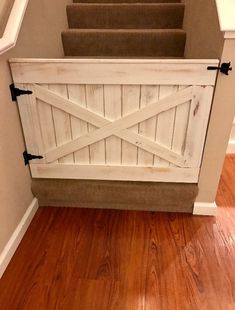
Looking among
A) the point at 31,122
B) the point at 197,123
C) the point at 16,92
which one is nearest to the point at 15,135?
the point at 31,122

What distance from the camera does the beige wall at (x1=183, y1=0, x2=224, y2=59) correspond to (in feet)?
A: 4.15

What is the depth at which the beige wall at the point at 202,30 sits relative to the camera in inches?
49.8

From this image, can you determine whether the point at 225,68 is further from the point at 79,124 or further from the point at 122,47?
the point at 122,47

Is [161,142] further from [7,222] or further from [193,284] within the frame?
[7,222]

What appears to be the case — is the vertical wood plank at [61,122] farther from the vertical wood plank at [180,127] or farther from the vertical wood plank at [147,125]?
the vertical wood plank at [180,127]

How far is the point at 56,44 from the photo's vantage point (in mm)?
1981

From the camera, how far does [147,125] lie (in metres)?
1.41

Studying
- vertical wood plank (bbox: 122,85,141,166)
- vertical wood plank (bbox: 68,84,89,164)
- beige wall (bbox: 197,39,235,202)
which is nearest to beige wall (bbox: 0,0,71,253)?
vertical wood plank (bbox: 68,84,89,164)

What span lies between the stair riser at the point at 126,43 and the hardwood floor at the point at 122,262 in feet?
4.17

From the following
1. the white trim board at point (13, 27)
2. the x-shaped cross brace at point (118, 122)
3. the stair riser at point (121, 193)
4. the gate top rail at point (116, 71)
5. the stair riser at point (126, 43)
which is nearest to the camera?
the white trim board at point (13, 27)

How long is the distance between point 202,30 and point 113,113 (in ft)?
2.43

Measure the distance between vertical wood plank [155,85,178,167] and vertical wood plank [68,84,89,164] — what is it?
398 millimetres

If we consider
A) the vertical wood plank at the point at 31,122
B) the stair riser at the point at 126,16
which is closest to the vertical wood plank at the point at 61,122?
the vertical wood plank at the point at 31,122

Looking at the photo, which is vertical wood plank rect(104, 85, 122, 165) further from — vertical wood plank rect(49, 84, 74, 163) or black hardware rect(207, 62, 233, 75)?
black hardware rect(207, 62, 233, 75)
